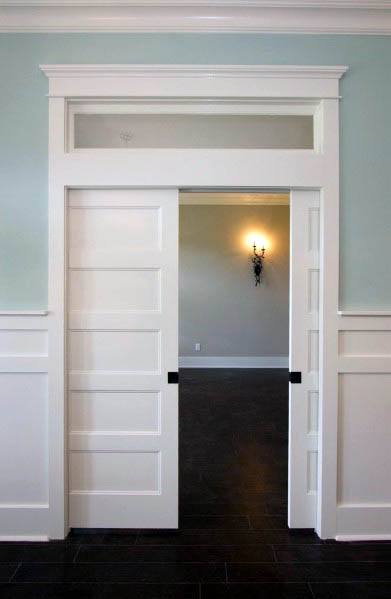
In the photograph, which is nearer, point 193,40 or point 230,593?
point 230,593

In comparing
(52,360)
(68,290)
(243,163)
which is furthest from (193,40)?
(52,360)

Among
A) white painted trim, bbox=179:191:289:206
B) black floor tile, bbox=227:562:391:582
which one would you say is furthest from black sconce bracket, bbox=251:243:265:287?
black floor tile, bbox=227:562:391:582

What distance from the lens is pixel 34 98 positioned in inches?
88.9

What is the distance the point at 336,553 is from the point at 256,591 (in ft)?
1.89

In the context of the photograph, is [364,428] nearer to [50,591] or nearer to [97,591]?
[97,591]

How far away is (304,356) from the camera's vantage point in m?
2.33

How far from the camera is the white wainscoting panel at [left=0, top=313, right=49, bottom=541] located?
7.40 ft

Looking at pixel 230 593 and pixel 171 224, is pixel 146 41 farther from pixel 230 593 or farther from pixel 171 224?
pixel 230 593

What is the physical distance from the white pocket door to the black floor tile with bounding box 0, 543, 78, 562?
0.51 ft

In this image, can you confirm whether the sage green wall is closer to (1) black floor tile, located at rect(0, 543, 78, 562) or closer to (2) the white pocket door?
(2) the white pocket door

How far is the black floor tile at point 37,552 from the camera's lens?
2.10 metres

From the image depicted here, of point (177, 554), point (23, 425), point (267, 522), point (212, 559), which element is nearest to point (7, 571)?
point (23, 425)

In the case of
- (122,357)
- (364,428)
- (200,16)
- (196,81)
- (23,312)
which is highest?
(200,16)

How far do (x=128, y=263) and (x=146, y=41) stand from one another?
52.8 inches
